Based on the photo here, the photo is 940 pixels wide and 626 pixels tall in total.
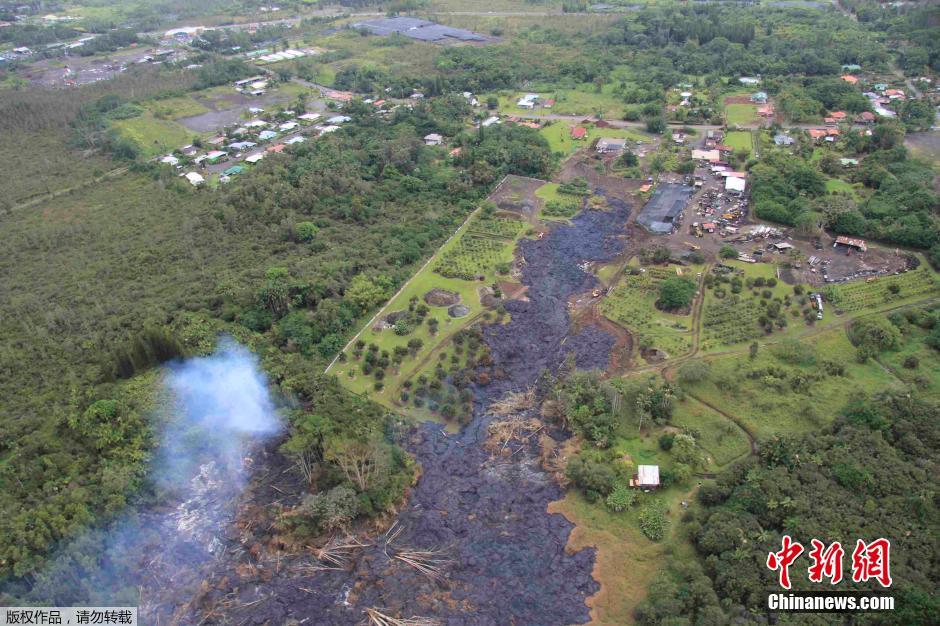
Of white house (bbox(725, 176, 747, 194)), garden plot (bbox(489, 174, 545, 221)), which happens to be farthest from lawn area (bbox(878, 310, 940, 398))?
garden plot (bbox(489, 174, 545, 221))

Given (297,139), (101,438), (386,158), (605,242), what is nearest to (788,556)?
(605,242)

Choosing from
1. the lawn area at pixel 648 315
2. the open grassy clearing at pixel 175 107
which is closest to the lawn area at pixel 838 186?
the lawn area at pixel 648 315

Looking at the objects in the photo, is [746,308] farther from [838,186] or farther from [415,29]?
[415,29]

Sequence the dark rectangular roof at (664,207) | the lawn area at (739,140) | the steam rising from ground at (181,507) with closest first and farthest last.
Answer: the steam rising from ground at (181,507) → the dark rectangular roof at (664,207) → the lawn area at (739,140)

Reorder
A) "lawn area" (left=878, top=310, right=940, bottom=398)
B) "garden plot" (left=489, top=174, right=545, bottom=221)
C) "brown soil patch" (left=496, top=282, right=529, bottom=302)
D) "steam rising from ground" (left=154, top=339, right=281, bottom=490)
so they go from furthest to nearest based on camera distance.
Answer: "garden plot" (left=489, top=174, right=545, bottom=221) → "brown soil patch" (left=496, top=282, right=529, bottom=302) → "lawn area" (left=878, top=310, right=940, bottom=398) → "steam rising from ground" (left=154, top=339, right=281, bottom=490)

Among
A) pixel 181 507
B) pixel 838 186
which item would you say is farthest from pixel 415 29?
pixel 181 507

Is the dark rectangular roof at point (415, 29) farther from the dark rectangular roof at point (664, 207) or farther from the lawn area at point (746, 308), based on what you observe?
the lawn area at point (746, 308)

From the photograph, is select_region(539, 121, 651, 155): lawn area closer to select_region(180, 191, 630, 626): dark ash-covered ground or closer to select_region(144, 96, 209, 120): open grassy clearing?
select_region(180, 191, 630, 626): dark ash-covered ground
